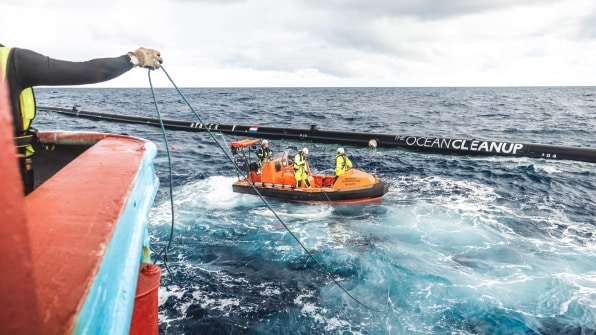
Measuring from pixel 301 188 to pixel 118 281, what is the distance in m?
11.9

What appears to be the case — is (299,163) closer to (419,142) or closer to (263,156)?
(263,156)

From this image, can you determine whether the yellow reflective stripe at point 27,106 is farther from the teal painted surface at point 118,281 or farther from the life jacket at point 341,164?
the life jacket at point 341,164

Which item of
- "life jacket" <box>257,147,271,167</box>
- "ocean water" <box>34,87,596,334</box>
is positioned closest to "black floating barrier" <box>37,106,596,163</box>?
"ocean water" <box>34,87,596,334</box>

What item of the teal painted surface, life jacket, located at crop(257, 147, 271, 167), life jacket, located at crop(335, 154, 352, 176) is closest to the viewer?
the teal painted surface

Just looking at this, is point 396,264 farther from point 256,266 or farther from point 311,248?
point 256,266

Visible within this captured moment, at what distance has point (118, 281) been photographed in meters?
1.65

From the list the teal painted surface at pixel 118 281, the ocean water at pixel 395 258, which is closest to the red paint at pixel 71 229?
the teal painted surface at pixel 118 281

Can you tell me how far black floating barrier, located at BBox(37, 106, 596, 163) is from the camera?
20.3m

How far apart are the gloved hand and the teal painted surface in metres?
1.12

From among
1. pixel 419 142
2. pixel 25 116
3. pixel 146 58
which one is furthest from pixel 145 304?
pixel 419 142

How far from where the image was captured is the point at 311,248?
33.2ft

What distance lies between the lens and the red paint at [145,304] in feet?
7.89

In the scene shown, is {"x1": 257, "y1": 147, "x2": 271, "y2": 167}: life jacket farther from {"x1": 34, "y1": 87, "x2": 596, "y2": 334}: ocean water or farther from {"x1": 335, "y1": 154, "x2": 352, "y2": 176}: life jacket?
{"x1": 335, "y1": 154, "x2": 352, "y2": 176}: life jacket

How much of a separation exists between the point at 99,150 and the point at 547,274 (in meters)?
10.2
